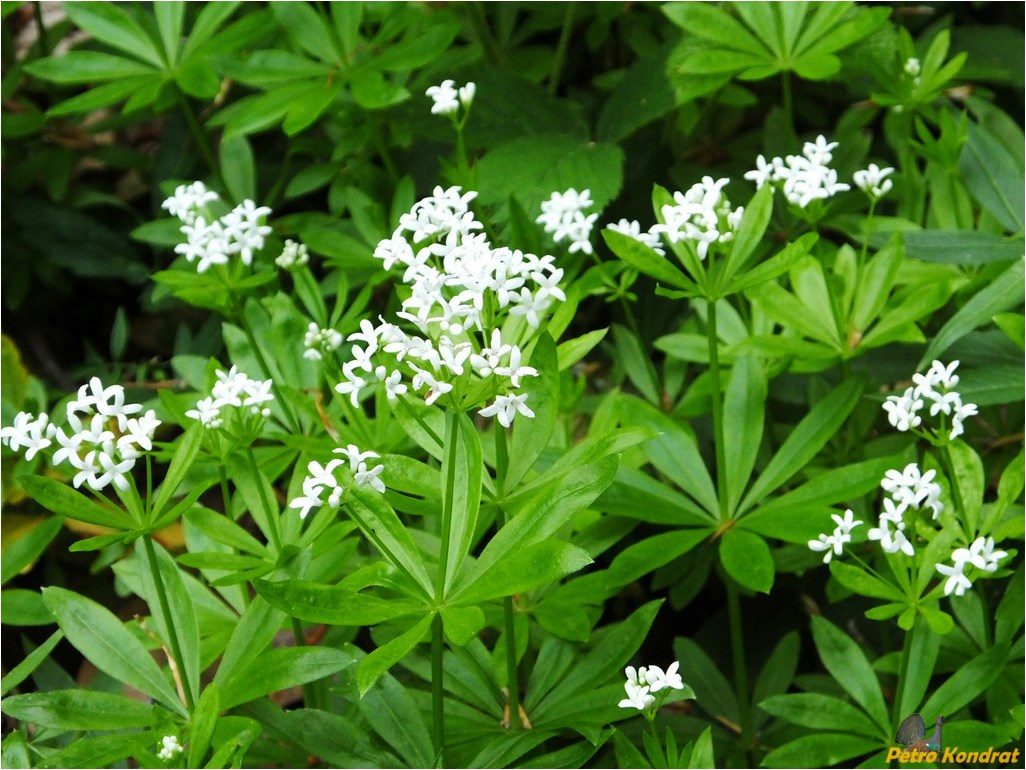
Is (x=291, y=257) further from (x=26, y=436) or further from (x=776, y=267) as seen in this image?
(x=776, y=267)

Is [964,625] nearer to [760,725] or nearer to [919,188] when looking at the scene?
[760,725]

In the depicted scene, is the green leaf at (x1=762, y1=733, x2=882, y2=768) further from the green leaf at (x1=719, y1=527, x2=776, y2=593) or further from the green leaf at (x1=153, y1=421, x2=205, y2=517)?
the green leaf at (x1=153, y1=421, x2=205, y2=517)

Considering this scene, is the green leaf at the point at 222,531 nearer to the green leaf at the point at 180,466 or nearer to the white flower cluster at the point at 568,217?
the green leaf at the point at 180,466

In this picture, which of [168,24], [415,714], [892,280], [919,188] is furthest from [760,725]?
[168,24]

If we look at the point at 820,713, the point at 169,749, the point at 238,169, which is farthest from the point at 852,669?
the point at 238,169

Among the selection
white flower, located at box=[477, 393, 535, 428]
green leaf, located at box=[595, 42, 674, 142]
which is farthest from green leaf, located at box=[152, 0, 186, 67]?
white flower, located at box=[477, 393, 535, 428]

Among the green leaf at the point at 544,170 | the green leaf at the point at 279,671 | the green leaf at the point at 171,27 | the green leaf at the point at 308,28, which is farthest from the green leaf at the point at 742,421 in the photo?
the green leaf at the point at 171,27
